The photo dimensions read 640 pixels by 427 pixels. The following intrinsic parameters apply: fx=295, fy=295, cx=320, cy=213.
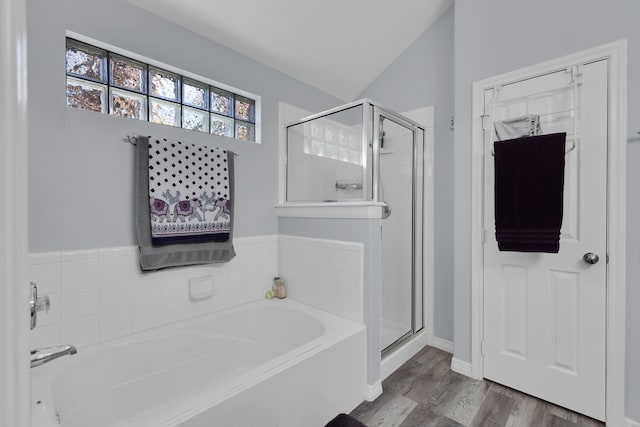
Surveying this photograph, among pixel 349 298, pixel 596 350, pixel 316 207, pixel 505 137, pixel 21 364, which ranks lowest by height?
pixel 596 350

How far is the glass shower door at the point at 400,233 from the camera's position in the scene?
7.47ft

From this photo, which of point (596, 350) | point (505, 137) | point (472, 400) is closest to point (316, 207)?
point (505, 137)

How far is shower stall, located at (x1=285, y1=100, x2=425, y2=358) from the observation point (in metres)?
2.06

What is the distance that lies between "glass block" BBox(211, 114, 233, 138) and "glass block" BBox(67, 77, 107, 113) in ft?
2.24

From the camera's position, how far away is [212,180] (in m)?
2.06

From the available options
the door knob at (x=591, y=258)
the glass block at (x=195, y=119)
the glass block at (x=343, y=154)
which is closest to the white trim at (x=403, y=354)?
the door knob at (x=591, y=258)

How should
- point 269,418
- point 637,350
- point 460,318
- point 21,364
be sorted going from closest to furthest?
point 21,364
point 269,418
point 637,350
point 460,318

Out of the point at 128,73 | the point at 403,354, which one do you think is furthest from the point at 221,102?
the point at 403,354

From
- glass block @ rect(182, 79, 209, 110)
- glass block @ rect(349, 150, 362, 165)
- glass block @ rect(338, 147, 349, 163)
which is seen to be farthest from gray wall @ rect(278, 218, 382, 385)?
glass block @ rect(182, 79, 209, 110)

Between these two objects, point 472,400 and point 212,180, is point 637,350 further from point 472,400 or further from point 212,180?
point 212,180

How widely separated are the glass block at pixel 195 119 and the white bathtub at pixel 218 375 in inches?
53.5

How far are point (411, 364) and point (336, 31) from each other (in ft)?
8.90

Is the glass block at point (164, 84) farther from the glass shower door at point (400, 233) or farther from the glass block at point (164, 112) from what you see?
the glass shower door at point (400, 233)

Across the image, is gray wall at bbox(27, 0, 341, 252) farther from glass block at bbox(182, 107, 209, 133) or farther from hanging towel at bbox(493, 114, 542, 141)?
hanging towel at bbox(493, 114, 542, 141)
